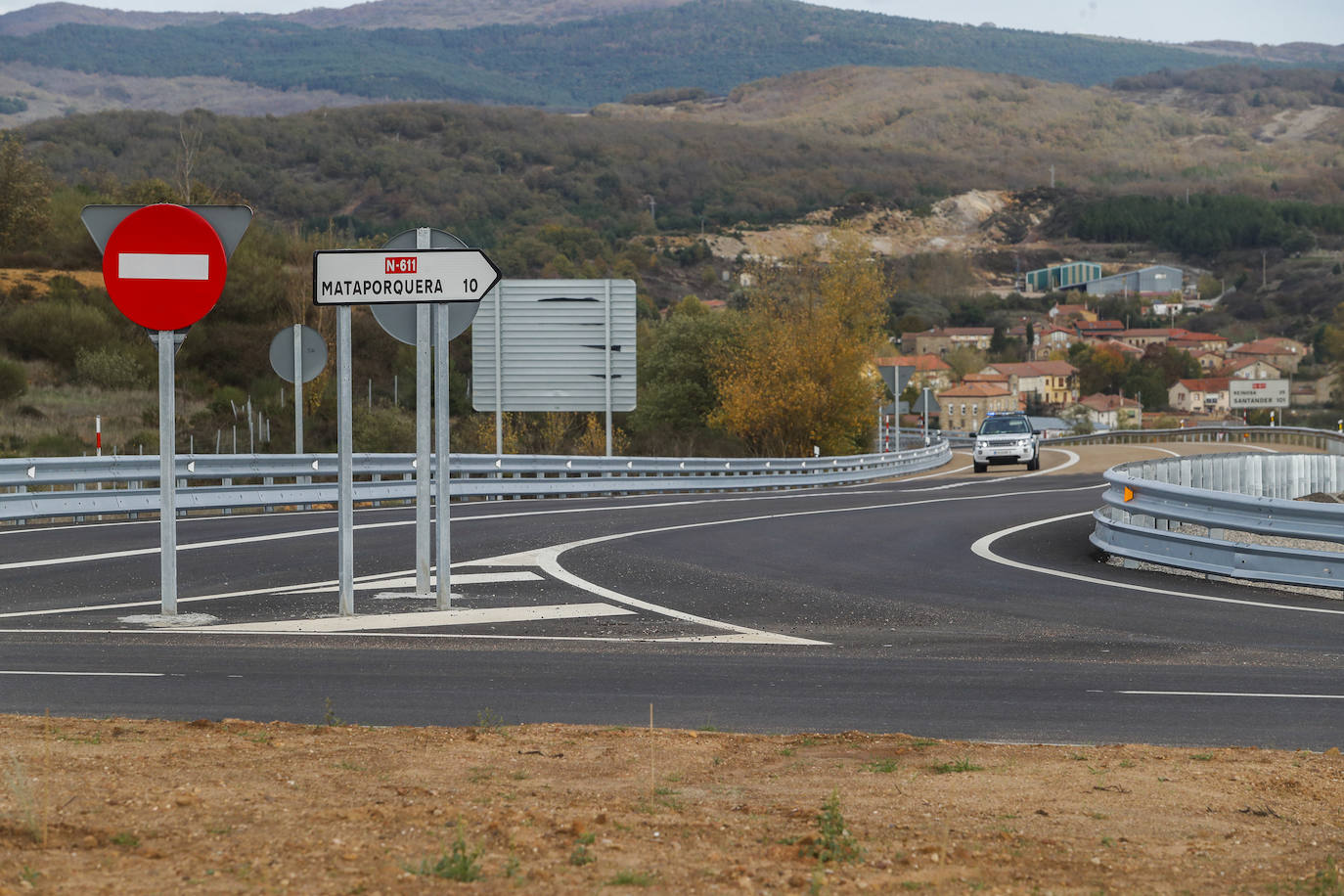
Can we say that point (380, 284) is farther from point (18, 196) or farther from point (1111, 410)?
point (1111, 410)

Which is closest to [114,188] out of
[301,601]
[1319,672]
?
[301,601]

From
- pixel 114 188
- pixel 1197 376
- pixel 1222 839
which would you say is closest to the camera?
pixel 1222 839

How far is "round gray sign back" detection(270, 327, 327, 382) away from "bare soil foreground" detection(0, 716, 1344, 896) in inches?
597

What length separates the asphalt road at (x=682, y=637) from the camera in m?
7.56

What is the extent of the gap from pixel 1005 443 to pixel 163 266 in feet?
119

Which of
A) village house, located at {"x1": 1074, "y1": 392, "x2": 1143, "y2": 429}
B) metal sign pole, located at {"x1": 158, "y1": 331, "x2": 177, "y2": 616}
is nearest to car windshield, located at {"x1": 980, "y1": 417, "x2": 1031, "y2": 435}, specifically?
metal sign pole, located at {"x1": 158, "y1": 331, "x2": 177, "y2": 616}

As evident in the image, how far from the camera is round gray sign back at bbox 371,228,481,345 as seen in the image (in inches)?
446

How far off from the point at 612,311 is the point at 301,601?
75.7 ft

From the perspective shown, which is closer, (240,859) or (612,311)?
(240,859)

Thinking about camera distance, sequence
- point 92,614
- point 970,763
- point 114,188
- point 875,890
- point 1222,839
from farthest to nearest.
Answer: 1. point 114,188
2. point 92,614
3. point 970,763
4. point 1222,839
5. point 875,890

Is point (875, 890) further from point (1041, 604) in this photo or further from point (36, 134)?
point (36, 134)

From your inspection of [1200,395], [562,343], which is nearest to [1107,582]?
[562,343]

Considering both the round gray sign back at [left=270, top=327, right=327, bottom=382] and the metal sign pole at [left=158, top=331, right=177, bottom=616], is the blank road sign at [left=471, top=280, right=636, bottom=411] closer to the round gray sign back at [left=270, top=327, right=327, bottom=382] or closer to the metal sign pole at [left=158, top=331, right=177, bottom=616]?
the round gray sign back at [left=270, top=327, right=327, bottom=382]

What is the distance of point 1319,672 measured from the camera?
8.74 m
